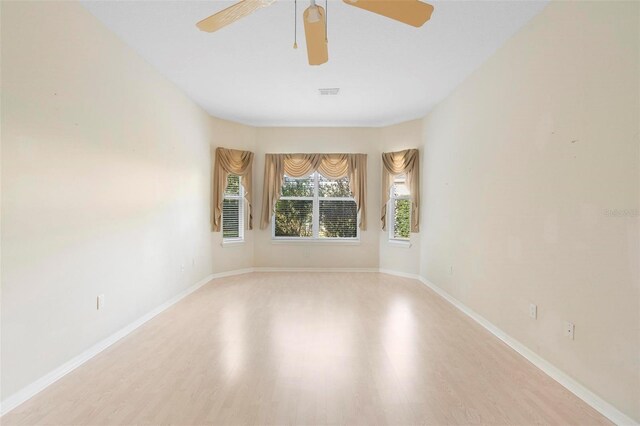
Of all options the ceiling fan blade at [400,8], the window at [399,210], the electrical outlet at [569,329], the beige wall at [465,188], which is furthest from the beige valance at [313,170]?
the ceiling fan blade at [400,8]

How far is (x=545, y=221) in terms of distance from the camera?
246 centimetres

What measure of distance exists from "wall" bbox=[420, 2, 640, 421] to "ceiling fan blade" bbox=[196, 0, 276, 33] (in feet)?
6.66

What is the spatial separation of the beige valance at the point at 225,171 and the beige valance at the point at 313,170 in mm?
331

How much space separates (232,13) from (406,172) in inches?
169

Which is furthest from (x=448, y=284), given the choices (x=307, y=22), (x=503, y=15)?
(x=307, y=22)

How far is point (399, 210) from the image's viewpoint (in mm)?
5840

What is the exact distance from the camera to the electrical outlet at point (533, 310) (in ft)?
8.38

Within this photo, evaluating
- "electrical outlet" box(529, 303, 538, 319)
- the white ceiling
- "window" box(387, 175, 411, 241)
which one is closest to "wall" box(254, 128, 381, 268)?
"window" box(387, 175, 411, 241)

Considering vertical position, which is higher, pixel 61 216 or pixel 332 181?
pixel 332 181

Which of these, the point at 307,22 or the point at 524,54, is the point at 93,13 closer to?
the point at 307,22

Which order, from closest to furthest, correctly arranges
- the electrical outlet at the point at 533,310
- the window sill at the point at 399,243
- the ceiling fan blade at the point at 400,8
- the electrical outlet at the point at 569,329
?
the ceiling fan blade at the point at 400,8 < the electrical outlet at the point at 569,329 < the electrical outlet at the point at 533,310 < the window sill at the point at 399,243

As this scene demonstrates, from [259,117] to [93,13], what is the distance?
117 inches

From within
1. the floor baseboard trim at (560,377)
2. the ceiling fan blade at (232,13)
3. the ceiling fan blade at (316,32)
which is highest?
the ceiling fan blade at (232,13)

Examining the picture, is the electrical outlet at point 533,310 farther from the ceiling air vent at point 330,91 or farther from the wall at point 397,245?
the ceiling air vent at point 330,91
